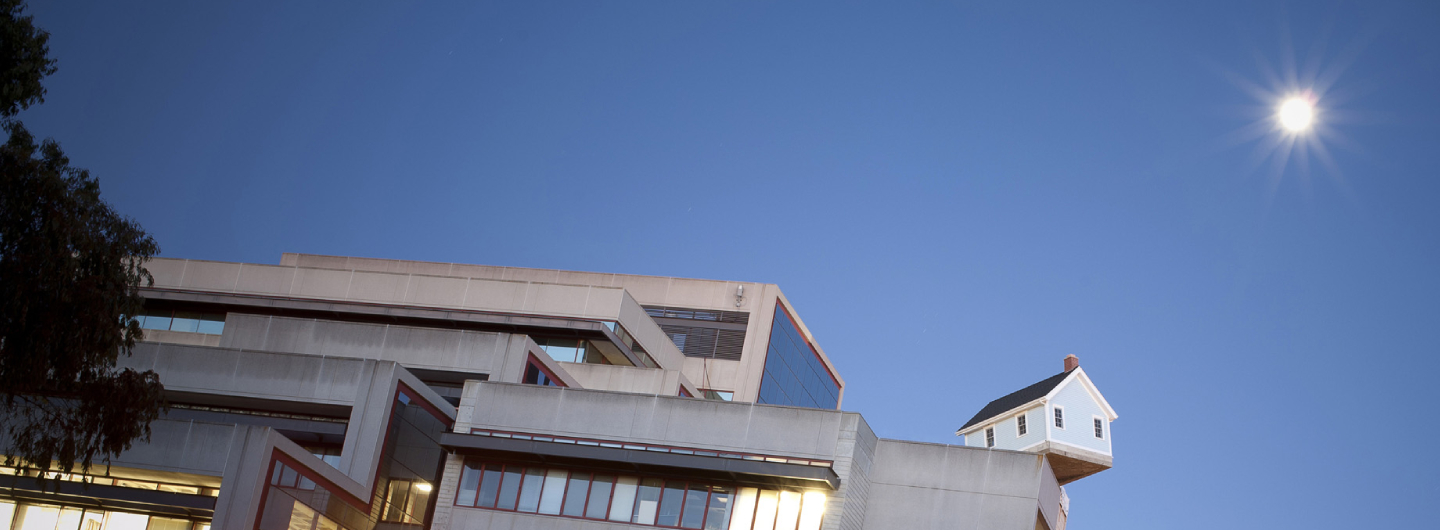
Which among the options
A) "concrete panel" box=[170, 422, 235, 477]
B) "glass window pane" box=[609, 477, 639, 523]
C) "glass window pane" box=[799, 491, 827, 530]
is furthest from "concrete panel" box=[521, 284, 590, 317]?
"concrete panel" box=[170, 422, 235, 477]

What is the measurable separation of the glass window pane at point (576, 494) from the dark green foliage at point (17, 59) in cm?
1789

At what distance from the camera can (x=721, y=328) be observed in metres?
63.3

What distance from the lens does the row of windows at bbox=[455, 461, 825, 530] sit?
116 ft

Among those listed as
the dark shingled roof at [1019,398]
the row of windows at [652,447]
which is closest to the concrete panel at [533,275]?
the dark shingled roof at [1019,398]

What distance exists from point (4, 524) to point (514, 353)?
1651 cm

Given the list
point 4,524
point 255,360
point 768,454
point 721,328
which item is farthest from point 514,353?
point 721,328

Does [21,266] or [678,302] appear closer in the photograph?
[21,266]

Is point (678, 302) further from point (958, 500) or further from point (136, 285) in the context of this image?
point (136, 285)

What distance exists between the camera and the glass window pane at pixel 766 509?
116 feet

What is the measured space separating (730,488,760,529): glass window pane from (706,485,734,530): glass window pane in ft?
0.57

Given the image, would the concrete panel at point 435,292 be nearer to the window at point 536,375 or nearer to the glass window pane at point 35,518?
the window at point 536,375

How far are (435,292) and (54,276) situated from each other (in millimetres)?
29875

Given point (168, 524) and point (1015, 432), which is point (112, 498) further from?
point (1015, 432)

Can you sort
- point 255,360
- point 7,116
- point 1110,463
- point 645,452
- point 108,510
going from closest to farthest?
point 7,116
point 108,510
point 645,452
point 255,360
point 1110,463
